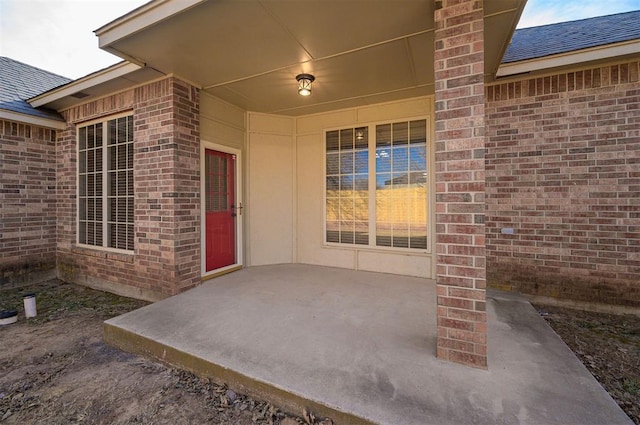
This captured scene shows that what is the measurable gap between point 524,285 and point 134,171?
5741 mm

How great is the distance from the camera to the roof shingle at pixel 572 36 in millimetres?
3357

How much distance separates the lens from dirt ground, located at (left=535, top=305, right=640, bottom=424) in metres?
2.11

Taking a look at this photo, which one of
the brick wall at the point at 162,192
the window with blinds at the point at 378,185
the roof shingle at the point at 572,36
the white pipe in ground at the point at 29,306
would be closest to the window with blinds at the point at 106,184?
the brick wall at the point at 162,192

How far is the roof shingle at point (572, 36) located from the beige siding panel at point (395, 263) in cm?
293

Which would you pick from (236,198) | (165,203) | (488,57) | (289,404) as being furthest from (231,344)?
(488,57)

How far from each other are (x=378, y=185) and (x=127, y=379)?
4.00 m

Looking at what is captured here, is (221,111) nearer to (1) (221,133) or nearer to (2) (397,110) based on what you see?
(1) (221,133)

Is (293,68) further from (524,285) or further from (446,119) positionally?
(524,285)

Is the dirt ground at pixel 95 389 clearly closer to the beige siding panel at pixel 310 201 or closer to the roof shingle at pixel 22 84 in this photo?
the beige siding panel at pixel 310 201

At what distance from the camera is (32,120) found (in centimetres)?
474

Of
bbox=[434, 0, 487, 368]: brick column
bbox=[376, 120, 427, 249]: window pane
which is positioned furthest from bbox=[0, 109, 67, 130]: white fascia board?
bbox=[434, 0, 487, 368]: brick column

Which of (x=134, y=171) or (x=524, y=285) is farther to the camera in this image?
(x=134, y=171)

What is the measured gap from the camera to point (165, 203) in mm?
3779

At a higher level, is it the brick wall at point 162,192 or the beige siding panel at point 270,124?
the beige siding panel at point 270,124
